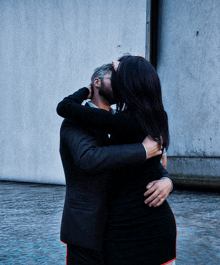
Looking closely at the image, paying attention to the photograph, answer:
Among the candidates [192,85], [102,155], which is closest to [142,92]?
[102,155]

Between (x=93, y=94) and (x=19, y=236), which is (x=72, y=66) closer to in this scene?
(x=19, y=236)

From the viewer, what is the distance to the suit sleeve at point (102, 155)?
1368 mm

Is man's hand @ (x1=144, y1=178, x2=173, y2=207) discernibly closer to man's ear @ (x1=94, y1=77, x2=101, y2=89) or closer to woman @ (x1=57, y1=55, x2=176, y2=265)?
woman @ (x1=57, y1=55, x2=176, y2=265)

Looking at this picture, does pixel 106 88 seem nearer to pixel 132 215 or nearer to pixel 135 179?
pixel 135 179

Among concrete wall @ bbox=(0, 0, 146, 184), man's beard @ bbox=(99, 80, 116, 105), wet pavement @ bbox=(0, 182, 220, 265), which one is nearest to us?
man's beard @ bbox=(99, 80, 116, 105)

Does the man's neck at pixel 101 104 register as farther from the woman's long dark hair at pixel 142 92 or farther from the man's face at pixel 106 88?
the woman's long dark hair at pixel 142 92

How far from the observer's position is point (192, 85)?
22.5ft

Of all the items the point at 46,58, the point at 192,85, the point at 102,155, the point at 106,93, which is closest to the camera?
the point at 102,155

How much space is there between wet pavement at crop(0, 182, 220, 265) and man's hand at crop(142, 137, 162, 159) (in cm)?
176

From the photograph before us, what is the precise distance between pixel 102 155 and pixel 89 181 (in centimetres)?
14

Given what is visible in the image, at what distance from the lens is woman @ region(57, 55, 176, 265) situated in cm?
140

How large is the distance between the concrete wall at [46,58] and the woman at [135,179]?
18.5ft

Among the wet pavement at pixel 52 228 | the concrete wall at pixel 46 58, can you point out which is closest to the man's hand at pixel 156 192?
the wet pavement at pixel 52 228

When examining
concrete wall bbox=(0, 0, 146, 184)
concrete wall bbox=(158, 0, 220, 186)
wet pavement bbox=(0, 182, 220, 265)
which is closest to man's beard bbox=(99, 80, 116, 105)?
wet pavement bbox=(0, 182, 220, 265)
